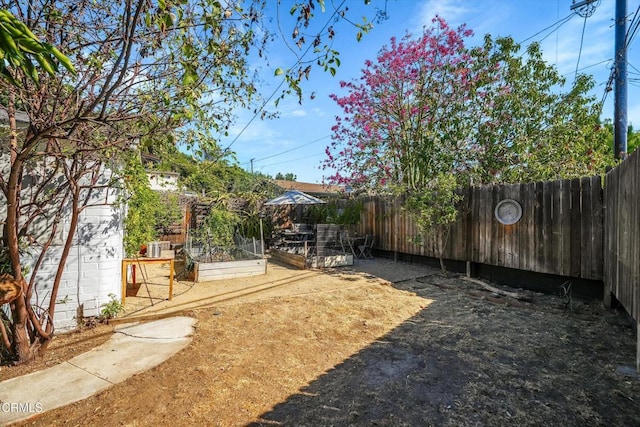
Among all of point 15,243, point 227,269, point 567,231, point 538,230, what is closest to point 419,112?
point 538,230

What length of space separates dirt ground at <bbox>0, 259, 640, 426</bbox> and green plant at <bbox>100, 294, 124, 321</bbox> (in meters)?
0.25

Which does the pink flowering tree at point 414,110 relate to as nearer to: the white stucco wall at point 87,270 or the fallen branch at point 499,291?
the fallen branch at point 499,291

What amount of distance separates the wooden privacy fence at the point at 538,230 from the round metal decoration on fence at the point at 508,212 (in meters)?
0.06

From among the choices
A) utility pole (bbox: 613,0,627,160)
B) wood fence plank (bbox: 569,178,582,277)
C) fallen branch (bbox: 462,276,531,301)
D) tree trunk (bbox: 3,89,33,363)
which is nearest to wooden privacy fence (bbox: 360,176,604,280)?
wood fence plank (bbox: 569,178,582,277)

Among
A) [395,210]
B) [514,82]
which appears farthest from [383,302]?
[514,82]

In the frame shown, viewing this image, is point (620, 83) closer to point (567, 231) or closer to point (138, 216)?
point (567, 231)

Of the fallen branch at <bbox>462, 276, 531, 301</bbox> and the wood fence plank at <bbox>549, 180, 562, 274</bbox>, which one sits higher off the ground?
the wood fence plank at <bbox>549, 180, 562, 274</bbox>

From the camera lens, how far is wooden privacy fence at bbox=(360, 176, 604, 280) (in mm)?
4824

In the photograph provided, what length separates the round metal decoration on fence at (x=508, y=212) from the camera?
578cm

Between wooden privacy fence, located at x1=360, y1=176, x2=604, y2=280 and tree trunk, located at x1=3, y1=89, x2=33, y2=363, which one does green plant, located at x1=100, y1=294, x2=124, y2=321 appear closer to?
tree trunk, located at x1=3, y1=89, x2=33, y2=363

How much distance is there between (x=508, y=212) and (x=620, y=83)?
3.20 m

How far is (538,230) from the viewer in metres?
5.47

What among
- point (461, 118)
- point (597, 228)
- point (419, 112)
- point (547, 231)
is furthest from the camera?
point (419, 112)

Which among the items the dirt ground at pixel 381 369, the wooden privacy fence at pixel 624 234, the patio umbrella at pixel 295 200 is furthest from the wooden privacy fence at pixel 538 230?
the patio umbrella at pixel 295 200
